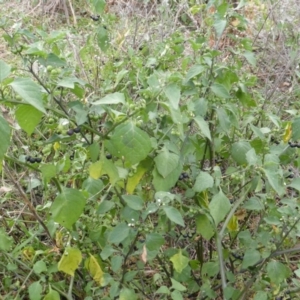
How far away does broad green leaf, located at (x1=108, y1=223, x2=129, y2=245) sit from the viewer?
151 centimetres

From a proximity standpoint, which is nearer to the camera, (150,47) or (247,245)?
(247,245)

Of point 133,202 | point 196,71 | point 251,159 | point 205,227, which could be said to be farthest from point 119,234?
point 196,71

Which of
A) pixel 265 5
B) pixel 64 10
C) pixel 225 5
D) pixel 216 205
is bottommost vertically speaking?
pixel 64 10

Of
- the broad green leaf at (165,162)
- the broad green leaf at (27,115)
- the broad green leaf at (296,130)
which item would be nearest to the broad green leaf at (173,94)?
the broad green leaf at (165,162)

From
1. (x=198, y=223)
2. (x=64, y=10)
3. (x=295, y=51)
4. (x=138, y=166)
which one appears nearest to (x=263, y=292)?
(x=198, y=223)

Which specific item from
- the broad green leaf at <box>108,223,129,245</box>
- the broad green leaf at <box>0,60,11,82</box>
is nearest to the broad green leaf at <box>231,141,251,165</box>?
the broad green leaf at <box>108,223,129,245</box>

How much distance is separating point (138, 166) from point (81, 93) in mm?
284

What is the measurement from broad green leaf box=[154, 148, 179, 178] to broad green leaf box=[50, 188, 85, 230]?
0.24 meters

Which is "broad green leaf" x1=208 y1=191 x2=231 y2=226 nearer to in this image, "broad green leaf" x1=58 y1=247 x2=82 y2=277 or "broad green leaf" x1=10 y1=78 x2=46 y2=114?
"broad green leaf" x1=58 y1=247 x2=82 y2=277

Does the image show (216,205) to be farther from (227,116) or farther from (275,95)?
(275,95)

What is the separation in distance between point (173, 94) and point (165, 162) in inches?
9.6

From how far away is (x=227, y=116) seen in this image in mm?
1705

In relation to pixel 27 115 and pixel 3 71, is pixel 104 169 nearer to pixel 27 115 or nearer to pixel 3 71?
pixel 27 115

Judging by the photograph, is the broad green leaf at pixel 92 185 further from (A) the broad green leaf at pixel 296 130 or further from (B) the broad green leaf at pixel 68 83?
(A) the broad green leaf at pixel 296 130
